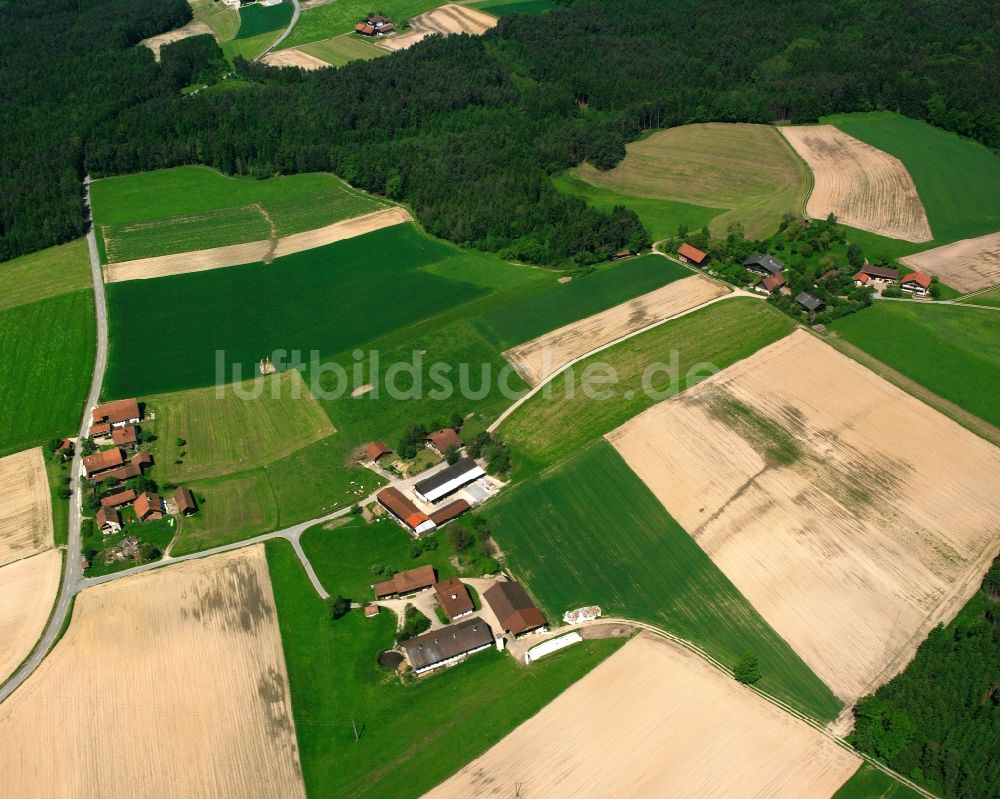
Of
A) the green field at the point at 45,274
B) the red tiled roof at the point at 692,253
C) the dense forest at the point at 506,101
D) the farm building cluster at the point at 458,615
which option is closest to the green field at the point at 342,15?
the dense forest at the point at 506,101

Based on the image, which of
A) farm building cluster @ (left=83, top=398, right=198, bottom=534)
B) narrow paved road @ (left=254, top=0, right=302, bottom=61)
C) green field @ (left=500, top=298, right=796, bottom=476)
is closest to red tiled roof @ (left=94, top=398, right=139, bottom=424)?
farm building cluster @ (left=83, top=398, right=198, bottom=534)

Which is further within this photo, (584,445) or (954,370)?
(954,370)

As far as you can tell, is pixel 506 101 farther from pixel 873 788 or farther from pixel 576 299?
pixel 873 788

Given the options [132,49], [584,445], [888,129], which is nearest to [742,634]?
[584,445]

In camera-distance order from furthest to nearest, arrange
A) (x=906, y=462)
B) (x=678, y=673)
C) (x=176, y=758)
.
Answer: (x=906, y=462) → (x=678, y=673) → (x=176, y=758)

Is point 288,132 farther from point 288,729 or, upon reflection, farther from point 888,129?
point 288,729

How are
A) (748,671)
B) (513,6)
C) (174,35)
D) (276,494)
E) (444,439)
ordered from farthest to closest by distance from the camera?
1. (513,6)
2. (174,35)
3. (444,439)
4. (276,494)
5. (748,671)

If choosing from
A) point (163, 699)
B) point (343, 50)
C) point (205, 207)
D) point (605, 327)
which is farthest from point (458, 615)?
point (343, 50)
